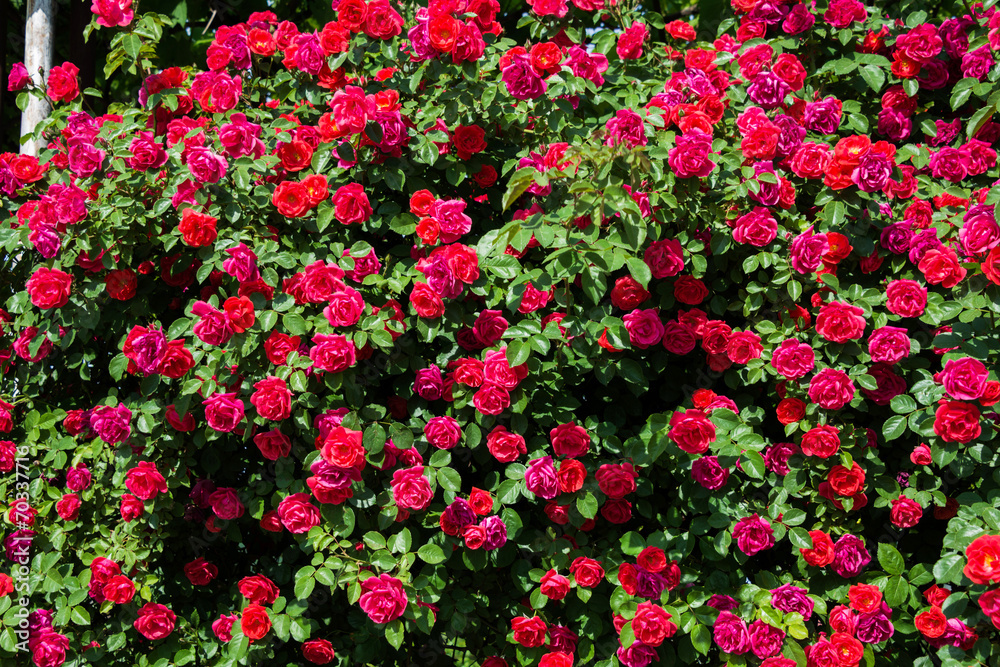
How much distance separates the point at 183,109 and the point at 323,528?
1668mm

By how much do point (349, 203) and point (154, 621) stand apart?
55.4 inches

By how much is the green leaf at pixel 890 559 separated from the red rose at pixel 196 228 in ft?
7.08

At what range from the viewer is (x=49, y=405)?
2.78m

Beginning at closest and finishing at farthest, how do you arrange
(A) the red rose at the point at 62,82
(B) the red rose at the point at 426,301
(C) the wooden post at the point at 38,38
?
(B) the red rose at the point at 426,301, (A) the red rose at the point at 62,82, (C) the wooden post at the point at 38,38

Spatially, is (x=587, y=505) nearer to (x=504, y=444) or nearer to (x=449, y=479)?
(x=504, y=444)

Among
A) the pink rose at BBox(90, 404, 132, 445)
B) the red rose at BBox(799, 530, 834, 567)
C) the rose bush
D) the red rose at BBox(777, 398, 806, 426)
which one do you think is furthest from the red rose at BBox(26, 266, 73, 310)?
the red rose at BBox(799, 530, 834, 567)

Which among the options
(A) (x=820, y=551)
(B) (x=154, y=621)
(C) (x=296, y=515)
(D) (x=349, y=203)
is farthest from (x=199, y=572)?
(A) (x=820, y=551)

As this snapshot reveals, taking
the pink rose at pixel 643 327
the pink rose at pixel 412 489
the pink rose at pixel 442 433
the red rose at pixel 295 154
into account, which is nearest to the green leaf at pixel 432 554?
the pink rose at pixel 412 489

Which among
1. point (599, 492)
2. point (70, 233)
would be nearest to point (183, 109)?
point (70, 233)

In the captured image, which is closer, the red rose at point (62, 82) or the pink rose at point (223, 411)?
the pink rose at point (223, 411)

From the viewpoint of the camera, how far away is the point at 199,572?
2.52 meters

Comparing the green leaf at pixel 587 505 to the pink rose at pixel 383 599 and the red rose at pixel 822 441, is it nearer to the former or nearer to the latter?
the pink rose at pixel 383 599

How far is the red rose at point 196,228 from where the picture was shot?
2.22m

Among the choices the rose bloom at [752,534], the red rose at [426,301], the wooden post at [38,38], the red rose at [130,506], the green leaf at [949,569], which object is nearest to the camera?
the green leaf at [949,569]
